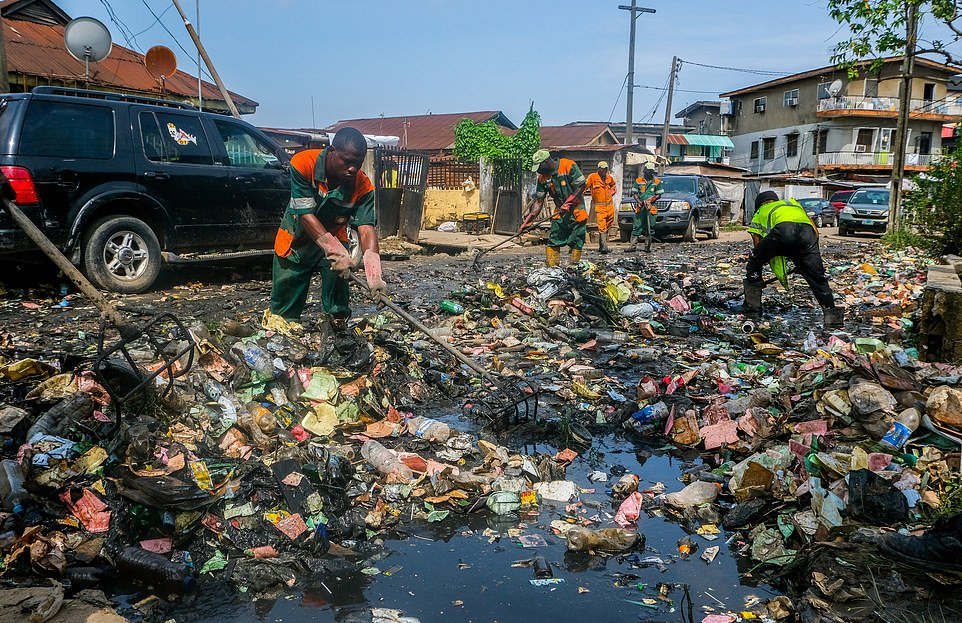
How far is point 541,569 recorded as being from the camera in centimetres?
289

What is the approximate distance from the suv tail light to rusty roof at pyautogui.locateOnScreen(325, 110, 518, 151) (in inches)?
960

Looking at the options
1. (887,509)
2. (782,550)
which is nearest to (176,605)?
(782,550)

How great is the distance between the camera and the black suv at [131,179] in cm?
628

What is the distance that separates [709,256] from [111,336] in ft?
39.0

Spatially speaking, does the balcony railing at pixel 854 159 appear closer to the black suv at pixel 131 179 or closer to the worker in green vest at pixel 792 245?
the worker in green vest at pixel 792 245

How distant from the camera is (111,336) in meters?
5.85

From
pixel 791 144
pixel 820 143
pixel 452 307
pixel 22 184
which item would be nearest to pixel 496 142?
pixel 452 307

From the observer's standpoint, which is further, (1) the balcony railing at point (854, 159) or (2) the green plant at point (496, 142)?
(1) the balcony railing at point (854, 159)

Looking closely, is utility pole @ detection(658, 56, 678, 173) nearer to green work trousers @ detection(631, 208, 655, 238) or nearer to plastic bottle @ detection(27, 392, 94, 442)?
green work trousers @ detection(631, 208, 655, 238)

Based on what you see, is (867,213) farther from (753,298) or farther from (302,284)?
(302,284)

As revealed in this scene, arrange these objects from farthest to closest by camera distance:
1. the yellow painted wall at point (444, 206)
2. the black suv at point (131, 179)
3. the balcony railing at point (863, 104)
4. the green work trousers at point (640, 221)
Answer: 1. the balcony railing at point (863, 104)
2. the yellow painted wall at point (444, 206)
3. the green work trousers at point (640, 221)
4. the black suv at point (131, 179)

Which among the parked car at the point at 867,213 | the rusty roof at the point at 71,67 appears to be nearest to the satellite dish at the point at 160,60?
the rusty roof at the point at 71,67

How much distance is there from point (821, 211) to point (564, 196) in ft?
65.2

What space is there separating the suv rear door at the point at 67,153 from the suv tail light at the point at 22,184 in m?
0.04
